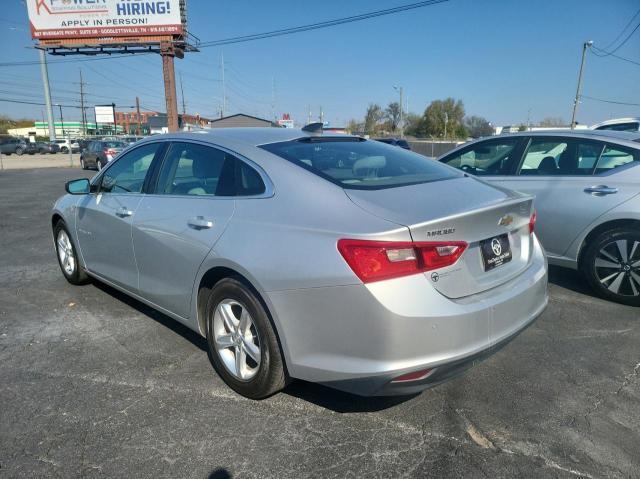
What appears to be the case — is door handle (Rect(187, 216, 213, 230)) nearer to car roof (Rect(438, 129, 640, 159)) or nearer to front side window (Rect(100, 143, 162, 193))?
front side window (Rect(100, 143, 162, 193))

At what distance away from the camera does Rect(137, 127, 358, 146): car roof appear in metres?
3.04

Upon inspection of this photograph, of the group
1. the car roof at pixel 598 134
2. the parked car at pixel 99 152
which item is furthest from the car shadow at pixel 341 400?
the parked car at pixel 99 152

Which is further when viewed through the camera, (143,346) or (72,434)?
(143,346)

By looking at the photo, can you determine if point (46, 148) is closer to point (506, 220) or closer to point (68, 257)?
point (68, 257)

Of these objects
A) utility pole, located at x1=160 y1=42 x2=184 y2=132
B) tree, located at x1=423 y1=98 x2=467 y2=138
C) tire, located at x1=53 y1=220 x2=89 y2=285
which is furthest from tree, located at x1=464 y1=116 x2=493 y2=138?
tire, located at x1=53 y1=220 x2=89 y2=285

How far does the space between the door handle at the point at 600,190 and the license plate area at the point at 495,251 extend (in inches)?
89.3

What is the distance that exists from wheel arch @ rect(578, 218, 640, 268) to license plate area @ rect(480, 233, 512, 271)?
2.25m

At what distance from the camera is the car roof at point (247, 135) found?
3.04m

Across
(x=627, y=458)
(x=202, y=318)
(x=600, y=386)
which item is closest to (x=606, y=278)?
(x=600, y=386)

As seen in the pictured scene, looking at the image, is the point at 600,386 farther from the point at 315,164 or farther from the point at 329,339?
the point at 315,164

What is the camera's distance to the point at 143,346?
11.5 feet

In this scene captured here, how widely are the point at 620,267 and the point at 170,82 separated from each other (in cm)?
3037

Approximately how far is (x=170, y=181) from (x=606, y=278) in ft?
12.8

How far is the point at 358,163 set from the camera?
297cm
